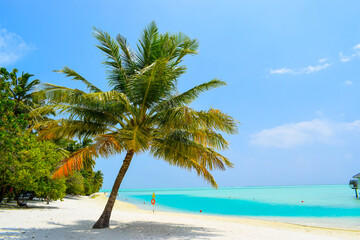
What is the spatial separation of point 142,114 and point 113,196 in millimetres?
3177

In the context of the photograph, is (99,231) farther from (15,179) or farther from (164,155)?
(15,179)

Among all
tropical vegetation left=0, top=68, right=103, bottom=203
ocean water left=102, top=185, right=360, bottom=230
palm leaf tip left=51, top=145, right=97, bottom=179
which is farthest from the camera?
ocean water left=102, top=185, right=360, bottom=230

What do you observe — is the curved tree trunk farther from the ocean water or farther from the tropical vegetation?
the ocean water

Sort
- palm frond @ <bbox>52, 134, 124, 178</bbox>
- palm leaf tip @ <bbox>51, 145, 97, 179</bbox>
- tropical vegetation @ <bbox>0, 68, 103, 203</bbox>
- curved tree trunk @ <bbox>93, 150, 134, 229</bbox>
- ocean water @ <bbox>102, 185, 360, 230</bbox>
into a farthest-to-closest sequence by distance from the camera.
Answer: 1. ocean water @ <bbox>102, 185, 360, 230</bbox>
2. curved tree trunk @ <bbox>93, 150, 134, 229</bbox>
3. palm leaf tip @ <bbox>51, 145, 97, 179</bbox>
4. palm frond @ <bbox>52, 134, 124, 178</bbox>
5. tropical vegetation @ <bbox>0, 68, 103, 203</bbox>

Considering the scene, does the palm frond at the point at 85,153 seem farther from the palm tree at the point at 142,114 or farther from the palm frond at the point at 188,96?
the palm frond at the point at 188,96

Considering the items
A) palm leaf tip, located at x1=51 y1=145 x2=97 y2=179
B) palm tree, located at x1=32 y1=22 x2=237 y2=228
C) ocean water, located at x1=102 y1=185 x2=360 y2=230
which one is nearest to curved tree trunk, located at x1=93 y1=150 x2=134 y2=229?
palm tree, located at x1=32 y1=22 x2=237 y2=228

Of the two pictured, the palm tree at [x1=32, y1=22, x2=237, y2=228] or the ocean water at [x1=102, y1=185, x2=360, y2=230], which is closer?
the palm tree at [x1=32, y1=22, x2=237, y2=228]

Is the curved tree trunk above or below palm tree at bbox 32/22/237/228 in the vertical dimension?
below

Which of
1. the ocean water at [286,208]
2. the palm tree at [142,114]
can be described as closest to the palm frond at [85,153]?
the palm tree at [142,114]

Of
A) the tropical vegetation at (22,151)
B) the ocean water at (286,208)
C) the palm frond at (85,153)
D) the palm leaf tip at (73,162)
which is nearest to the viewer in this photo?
the tropical vegetation at (22,151)

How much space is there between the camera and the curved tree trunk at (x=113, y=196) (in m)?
8.92

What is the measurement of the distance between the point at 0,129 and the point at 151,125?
14.4 feet

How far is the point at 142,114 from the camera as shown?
8.71 meters

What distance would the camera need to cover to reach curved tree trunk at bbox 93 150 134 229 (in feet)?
29.3
